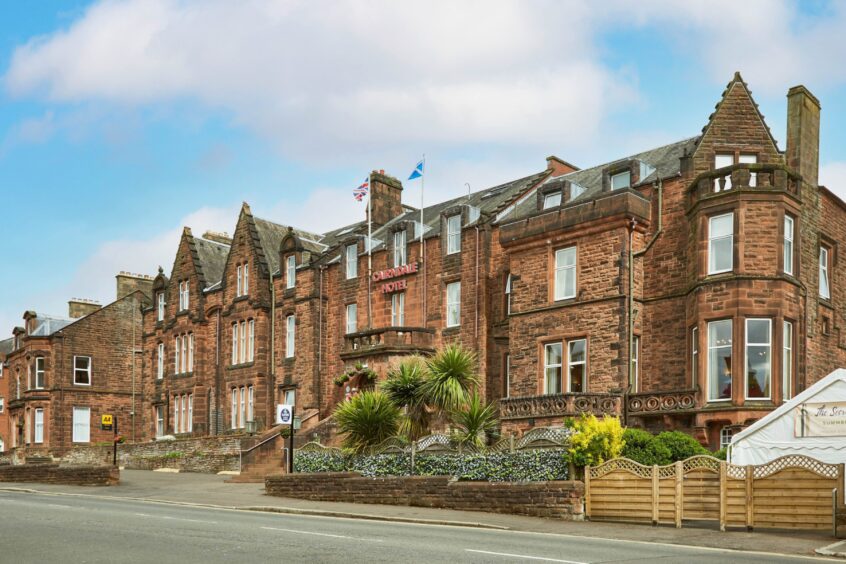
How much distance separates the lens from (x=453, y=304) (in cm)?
4075

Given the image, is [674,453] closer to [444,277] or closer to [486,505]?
[486,505]

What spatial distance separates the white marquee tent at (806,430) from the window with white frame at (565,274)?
37.9 feet

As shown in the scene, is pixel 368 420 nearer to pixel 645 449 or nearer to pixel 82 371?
pixel 645 449

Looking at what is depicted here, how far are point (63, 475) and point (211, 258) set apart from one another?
73.5 feet

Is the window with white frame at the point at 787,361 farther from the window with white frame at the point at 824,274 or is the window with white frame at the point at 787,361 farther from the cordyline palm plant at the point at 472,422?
the cordyline palm plant at the point at 472,422

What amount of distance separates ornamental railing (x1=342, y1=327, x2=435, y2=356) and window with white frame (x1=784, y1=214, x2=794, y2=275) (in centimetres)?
1554

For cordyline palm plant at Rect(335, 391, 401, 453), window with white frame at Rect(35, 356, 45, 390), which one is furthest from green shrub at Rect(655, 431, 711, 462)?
window with white frame at Rect(35, 356, 45, 390)

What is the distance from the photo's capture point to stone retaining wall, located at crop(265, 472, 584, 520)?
74.8ft

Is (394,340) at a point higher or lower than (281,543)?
higher

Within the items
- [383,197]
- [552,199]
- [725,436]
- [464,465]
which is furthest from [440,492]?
[383,197]

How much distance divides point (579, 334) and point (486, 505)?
10.2 metres

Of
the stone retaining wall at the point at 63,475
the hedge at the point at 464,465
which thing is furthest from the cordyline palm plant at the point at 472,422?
the stone retaining wall at the point at 63,475

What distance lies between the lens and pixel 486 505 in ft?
79.8

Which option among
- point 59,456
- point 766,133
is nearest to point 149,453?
point 59,456
